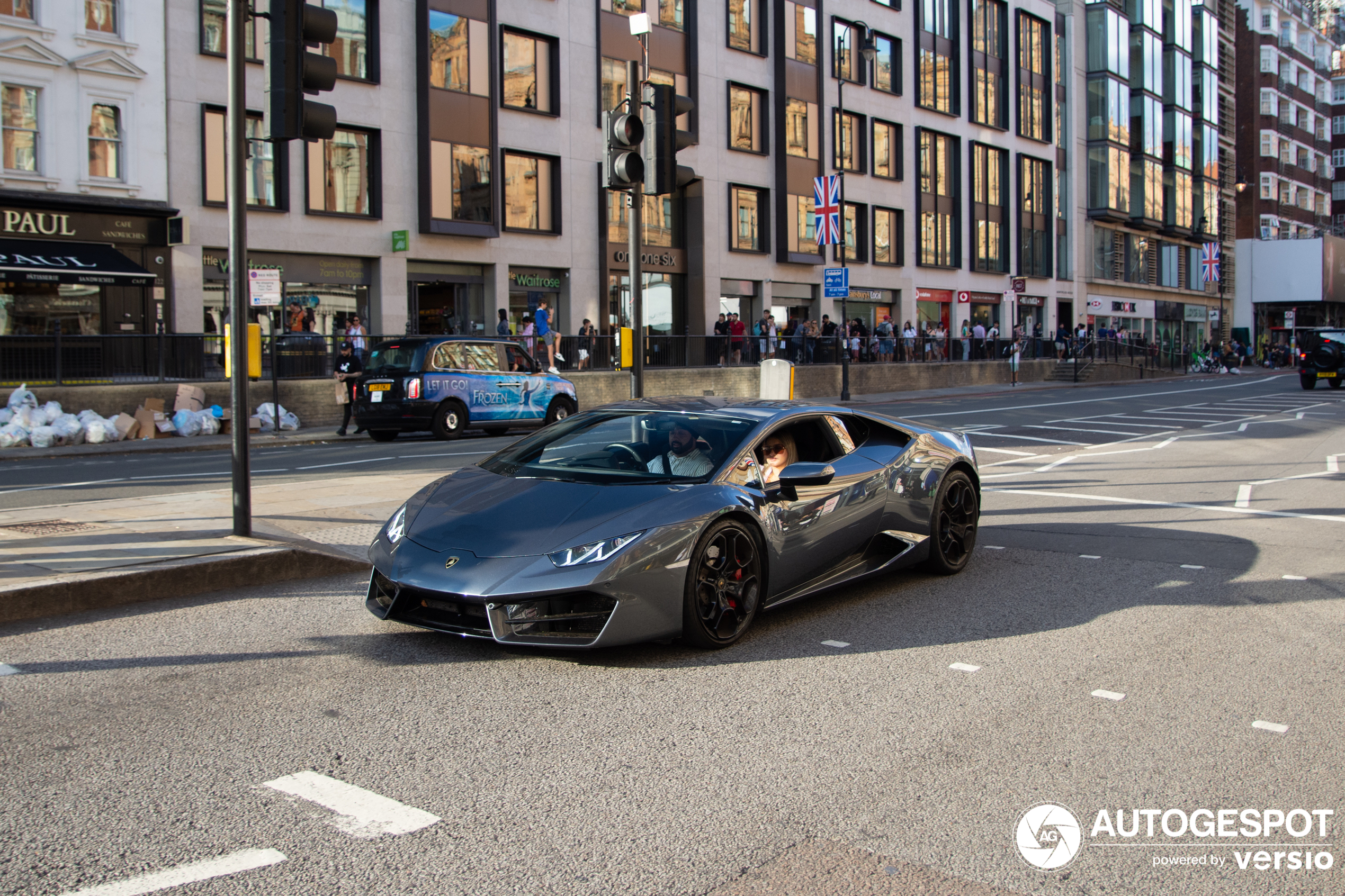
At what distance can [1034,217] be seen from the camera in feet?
192

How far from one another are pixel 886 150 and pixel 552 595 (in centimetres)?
4581

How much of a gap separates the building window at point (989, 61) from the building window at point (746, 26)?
52.4ft

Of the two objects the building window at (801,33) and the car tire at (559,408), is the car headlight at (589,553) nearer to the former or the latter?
the car tire at (559,408)

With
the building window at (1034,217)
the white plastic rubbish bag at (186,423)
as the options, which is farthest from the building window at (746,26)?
the white plastic rubbish bag at (186,423)

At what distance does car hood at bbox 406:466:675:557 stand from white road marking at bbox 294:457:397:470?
9410 millimetres

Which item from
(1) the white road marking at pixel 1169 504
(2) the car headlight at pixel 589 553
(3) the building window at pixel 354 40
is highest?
(3) the building window at pixel 354 40

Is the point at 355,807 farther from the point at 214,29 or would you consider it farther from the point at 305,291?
the point at 214,29

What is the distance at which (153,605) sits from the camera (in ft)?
21.8

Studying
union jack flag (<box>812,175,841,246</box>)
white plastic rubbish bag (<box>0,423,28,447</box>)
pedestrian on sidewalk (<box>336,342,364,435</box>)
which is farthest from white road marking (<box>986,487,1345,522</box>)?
union jack flag (<box>812,175,841,246</box>)

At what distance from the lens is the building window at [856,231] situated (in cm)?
4569

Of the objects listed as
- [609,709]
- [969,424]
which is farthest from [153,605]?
[969,424]

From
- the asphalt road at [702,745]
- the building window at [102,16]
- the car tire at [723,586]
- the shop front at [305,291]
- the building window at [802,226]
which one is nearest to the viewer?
the asphalt road at [702,745]

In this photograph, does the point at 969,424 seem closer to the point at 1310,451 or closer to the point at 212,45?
the point at 1310,451

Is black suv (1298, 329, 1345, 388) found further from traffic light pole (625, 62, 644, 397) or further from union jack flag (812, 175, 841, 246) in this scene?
traffic light pole (625, 62, 644, 397)
